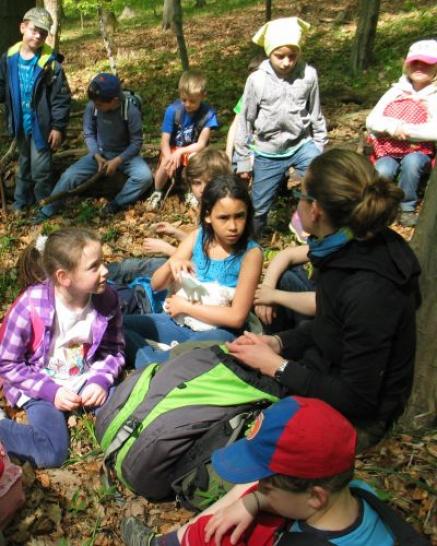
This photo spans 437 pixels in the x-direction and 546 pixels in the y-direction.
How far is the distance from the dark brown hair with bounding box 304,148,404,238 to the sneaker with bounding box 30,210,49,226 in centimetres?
433

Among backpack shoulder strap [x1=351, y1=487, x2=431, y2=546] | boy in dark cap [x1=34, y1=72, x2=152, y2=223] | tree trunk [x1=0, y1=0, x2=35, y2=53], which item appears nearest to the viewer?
backpack shoulder strap [x1=351, y1=487, x2=431, y2=546]

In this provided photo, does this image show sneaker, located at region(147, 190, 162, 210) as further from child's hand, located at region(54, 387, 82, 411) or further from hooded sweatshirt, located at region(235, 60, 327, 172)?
child's hand, located at region(54, 387, 82, 411)

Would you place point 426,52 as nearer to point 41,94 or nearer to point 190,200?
point 190,200

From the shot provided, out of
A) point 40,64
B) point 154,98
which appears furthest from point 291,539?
point 154,98

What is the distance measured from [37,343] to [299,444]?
2124 mm

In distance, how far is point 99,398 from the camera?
3.33 m

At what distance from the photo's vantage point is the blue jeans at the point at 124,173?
6.22m

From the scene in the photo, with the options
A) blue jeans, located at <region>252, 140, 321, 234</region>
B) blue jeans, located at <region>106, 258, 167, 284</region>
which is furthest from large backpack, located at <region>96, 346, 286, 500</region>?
blue jeans, located at <region>252, 140, 321, 234</region>

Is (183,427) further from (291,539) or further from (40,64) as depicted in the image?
(40,64)

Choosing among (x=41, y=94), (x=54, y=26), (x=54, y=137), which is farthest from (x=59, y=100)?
(x=54, y=26)

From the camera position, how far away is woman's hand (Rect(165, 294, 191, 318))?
3.64 m

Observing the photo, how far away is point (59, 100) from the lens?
20.2 feet

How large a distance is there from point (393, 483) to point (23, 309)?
2217 mm

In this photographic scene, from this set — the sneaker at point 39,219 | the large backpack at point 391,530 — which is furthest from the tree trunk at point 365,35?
the large backpack at point 391,530
